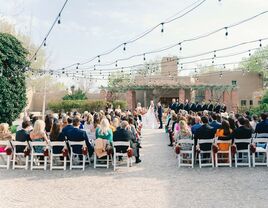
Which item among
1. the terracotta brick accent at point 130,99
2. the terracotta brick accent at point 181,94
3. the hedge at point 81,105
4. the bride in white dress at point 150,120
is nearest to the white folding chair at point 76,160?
the bride in white dress at point 150,120

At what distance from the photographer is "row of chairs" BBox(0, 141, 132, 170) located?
970 cm

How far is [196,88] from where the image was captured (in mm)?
36656

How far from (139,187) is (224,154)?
10.9 feet

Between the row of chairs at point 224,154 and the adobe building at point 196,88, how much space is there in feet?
73.7

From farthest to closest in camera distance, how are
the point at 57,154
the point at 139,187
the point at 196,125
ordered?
the point at 196,125 < the point at 57,154 < the point at 139,187

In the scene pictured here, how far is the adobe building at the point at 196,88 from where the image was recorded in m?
36.3

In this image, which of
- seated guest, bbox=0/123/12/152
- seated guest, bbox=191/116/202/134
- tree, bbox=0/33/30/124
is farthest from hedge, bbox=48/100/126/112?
seated guest, bbox=0/123/12/152

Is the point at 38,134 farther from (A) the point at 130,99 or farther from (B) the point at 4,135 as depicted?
(A) the point at 130,99

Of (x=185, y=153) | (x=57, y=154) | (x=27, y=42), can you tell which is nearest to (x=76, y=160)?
(x=57, y=154)

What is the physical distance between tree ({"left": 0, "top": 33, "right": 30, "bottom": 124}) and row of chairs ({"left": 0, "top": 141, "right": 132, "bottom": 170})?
10484mm

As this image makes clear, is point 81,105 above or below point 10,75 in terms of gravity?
below

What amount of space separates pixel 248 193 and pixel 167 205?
1744 mm

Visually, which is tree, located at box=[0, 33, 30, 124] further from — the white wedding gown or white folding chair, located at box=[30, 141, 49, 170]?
white folding chair, located at box=[30, 141, 49, 170]

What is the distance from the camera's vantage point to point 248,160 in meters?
9.82
